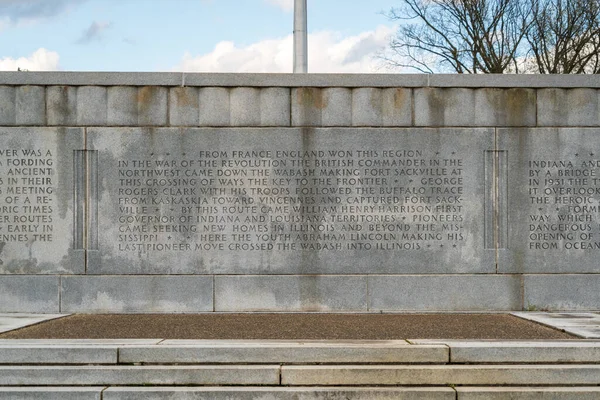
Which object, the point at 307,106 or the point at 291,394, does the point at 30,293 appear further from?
the point at 291,394

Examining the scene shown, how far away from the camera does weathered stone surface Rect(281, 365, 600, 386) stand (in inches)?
313

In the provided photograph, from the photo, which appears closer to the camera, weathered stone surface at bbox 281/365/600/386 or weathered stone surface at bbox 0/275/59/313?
weathered stone surface at bbox 281/365/600/386

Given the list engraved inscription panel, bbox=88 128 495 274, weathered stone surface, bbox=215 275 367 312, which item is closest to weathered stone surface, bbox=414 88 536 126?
engraved inscription panel, bbox=88 128 495 274

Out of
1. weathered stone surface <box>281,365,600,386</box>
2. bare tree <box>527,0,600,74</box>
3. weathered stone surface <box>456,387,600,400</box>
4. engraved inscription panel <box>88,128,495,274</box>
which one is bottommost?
weathered stone surface <box>456,387,600,400</box>

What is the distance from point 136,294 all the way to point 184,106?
3251 mm

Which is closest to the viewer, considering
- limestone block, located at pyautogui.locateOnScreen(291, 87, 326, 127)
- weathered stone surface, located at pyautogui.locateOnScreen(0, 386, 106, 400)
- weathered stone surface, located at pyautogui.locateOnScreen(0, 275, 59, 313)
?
weathered stone surface, located at pyautogui.locateOnScreen(0, 386, 106, 400)

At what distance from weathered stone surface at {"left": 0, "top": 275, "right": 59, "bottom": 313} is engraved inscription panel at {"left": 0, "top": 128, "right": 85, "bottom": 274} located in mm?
154

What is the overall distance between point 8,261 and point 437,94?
7755 millimetres

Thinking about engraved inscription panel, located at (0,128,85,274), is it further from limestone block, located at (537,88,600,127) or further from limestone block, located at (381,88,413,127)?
limestone block, located at (537,88,600,127)

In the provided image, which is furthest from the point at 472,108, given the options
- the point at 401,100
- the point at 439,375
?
the point at 439,375

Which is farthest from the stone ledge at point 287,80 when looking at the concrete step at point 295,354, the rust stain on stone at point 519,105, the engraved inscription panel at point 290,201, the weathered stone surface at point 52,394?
the weathered stone surface at point 52,394

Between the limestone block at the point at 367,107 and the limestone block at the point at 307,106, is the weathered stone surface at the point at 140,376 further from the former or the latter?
the limestone block at the point at 367,107

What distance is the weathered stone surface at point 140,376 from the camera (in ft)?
26.0

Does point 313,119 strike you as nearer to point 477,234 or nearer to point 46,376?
point 477,234
